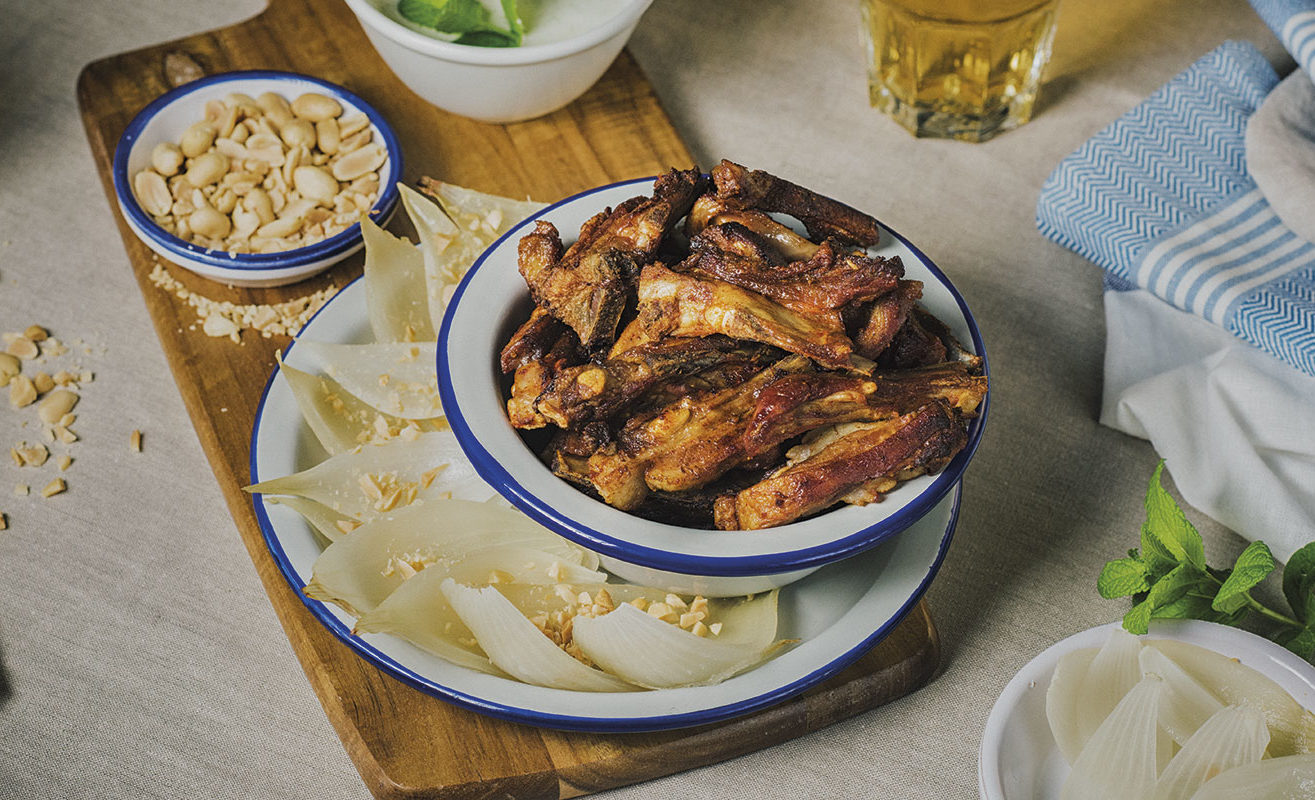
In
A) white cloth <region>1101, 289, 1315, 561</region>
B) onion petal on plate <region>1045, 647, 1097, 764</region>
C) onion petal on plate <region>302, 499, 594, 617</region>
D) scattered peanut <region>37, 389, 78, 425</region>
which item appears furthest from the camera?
scattered peanut <region>37, 389, 78, 425</region>

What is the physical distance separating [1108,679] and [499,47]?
126 cm

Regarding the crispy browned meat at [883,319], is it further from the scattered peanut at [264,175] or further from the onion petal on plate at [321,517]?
the scattered peanut at [264,175]

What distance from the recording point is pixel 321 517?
138 centimetres

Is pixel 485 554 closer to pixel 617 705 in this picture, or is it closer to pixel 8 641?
pixel 617 705

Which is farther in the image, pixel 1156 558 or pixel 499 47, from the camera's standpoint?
pixel 499 47

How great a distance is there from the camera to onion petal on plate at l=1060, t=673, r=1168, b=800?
112 centimetres

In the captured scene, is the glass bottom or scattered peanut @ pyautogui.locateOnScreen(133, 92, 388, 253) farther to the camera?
the glass bottom

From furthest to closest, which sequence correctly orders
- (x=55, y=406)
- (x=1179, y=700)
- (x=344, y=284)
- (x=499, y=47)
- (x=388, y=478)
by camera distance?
1. (x=499, y=47)
2. (x=344, y=284)
3. (x=55, y=406)
4. (x=388, y=478)
5. (x=1179, y=700)

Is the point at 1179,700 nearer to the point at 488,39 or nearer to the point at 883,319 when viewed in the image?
the point at 883,319

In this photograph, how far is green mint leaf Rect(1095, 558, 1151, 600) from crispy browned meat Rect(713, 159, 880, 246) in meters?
0.45

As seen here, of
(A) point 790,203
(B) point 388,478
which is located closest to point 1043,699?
(A) point 790,203

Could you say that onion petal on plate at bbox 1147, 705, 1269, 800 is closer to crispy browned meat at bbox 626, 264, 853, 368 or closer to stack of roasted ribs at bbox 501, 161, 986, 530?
stack of roasted ribs at bbox 501, 161, 986, 530

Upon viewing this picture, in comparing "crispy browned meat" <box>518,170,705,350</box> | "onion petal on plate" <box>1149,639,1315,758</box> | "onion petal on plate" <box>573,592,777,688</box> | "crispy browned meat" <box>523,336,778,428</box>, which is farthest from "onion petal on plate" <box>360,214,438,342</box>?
"onion petal on plate" <box>1149,639,1315,758</box>

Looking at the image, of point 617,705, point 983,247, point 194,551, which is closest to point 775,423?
point 617,705
